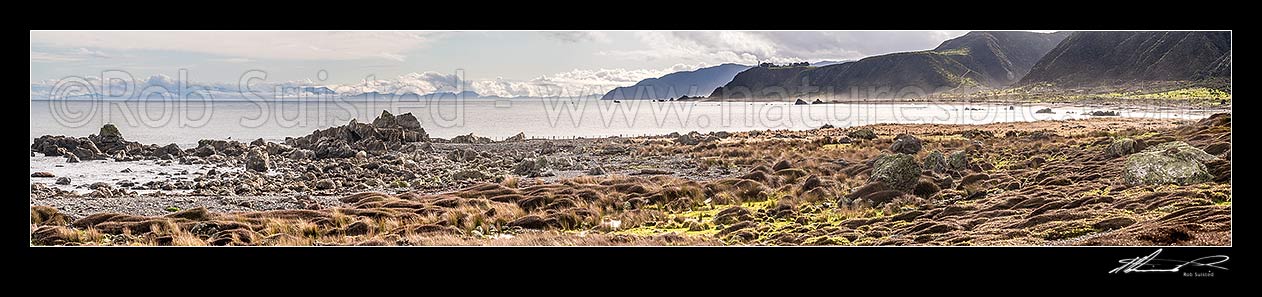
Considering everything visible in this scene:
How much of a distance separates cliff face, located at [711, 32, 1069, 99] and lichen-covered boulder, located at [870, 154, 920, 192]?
803mm

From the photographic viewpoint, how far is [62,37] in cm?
947

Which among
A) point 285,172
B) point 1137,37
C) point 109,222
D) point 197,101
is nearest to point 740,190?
point 1137,37

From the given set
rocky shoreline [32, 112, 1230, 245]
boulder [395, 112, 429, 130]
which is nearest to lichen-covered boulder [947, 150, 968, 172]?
rocky shoreline [32, 112, 1230, 245]

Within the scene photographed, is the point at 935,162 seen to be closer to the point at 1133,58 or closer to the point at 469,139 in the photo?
the point at 1133,58

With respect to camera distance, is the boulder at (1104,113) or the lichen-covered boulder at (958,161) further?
the lichen-covered boulder at (958,161)

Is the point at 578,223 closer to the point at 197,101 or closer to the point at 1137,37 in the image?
the point at 197,101

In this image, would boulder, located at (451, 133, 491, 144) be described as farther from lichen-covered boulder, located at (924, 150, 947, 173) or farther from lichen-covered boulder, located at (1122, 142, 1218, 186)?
lichen-covered boulder, located at (1122, 142, 1218, 186)

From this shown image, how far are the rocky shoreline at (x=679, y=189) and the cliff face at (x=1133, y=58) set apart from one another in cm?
55

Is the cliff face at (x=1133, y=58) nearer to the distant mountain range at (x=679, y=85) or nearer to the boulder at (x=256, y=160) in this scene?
the distant mountain range at (x=679, y=85)

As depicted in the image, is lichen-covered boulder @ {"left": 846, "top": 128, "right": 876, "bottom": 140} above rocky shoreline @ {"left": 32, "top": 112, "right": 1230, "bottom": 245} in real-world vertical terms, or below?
above

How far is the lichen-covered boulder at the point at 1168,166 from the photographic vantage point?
9.53 m

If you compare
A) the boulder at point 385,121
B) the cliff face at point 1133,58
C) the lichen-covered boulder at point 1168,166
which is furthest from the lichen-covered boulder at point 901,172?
the boulder at point 385,121

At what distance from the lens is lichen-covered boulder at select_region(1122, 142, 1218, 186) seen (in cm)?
953
